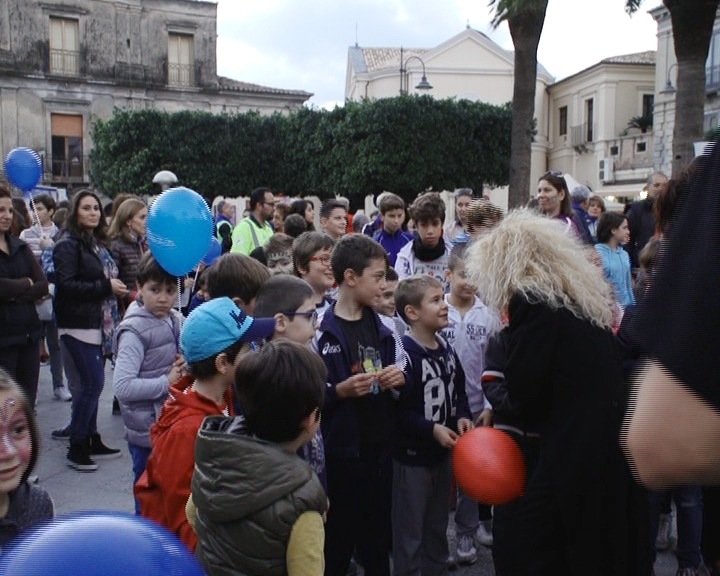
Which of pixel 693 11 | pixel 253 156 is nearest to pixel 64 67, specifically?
pixel 253 156

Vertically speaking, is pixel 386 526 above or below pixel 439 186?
below

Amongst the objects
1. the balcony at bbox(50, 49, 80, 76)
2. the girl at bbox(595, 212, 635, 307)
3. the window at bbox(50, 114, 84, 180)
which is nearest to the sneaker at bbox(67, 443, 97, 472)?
the girl at bbox(595, 212, 635, 307)

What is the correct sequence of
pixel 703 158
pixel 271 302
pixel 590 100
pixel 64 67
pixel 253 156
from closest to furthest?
pixel 703 158 < pixel 271 302 < pixel 253 156 < pixel 64 67 < pixel 590 100

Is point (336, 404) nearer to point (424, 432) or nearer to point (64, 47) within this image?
point (424, 432)

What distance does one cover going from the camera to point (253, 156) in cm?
2762

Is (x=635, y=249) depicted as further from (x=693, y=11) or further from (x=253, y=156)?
(x=253, y=156)

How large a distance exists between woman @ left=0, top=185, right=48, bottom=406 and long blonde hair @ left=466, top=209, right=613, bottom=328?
357 centimetres

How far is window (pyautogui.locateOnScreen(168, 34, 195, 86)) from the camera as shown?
37.9 metres

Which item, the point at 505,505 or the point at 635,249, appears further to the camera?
the point at 635,249

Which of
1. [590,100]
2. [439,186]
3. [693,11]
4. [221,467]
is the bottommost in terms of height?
[221,467]

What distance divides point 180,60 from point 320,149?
16.2 m

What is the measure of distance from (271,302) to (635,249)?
6.39 m

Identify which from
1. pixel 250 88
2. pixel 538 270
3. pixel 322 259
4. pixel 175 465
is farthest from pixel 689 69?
pixel 250 88

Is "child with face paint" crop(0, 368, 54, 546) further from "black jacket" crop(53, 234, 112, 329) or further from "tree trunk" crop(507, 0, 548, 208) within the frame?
"tree trunk" crop(507, 0, 548, 208)
